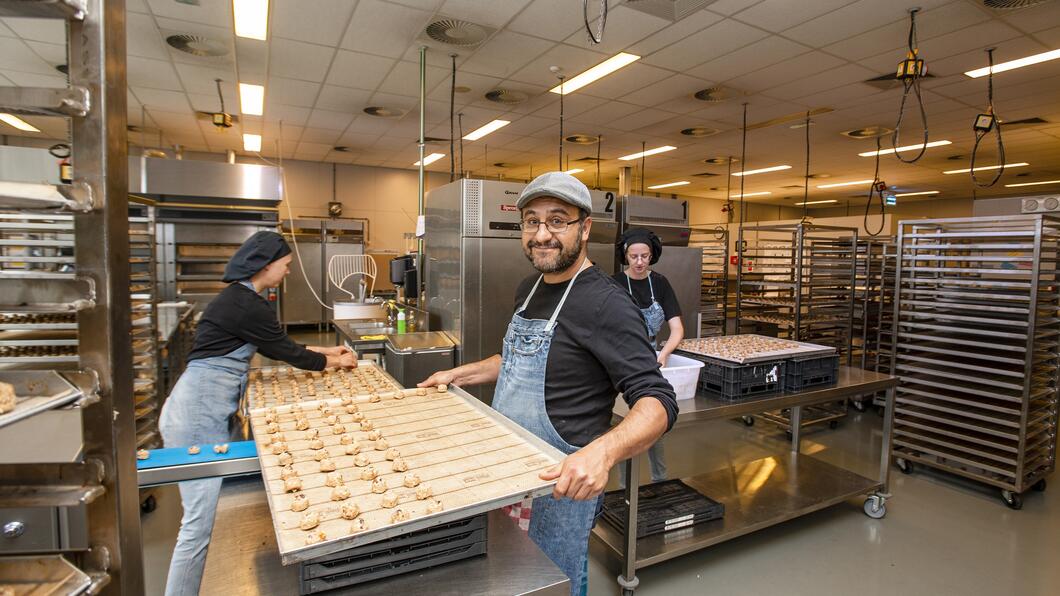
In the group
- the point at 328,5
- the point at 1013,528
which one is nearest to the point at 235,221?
the point at 328,5

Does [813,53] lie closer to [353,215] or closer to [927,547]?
[927,547]

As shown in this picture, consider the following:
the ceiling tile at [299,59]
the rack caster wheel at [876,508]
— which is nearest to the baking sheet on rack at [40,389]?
the rack caster wheel at [876,508]

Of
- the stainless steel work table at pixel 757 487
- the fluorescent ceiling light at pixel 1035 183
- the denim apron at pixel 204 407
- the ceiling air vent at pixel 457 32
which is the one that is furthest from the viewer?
the fluorescent ceiling light at pixel 1035 183

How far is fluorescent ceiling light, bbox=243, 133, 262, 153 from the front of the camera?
840 cm

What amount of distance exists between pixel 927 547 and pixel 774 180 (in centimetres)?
1022

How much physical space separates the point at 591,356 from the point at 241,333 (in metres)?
1.59

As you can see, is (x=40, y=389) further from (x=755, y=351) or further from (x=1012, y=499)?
(x=1012, y=499)

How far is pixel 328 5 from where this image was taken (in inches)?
156

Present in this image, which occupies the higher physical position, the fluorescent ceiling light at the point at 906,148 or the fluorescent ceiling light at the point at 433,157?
the fluorescent ceiling light at the point at 433,157

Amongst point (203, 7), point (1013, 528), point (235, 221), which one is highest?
point (203, 7)

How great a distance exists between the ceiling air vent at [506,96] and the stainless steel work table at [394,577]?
17.1 feet

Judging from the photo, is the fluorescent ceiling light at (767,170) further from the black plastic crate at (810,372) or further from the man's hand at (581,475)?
the man's hand at (581,475)

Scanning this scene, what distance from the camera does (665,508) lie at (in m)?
2.90

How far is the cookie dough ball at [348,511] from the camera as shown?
43.3 inches
